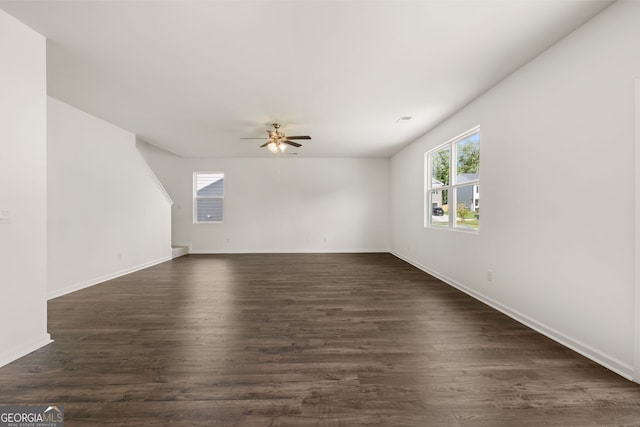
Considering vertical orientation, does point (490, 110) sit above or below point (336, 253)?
above

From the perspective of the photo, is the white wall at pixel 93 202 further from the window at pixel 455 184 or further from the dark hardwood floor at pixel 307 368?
the window at pixel 455 184

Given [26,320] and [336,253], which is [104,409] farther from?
[336,253]

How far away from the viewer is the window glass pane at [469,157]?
141 inches

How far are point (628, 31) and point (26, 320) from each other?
16.4 ft

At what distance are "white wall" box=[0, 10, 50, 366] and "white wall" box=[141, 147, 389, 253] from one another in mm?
5087

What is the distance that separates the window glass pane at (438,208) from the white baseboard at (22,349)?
515 centimetres

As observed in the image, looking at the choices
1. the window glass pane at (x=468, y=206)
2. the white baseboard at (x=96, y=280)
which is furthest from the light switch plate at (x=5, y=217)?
the window glass pane at (x=468, y=206)

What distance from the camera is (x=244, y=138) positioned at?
508 cm

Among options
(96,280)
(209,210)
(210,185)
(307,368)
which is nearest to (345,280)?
(307,368)

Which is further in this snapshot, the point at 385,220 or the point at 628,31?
the point at 385,220

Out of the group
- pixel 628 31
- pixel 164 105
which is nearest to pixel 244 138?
pixel 164 105

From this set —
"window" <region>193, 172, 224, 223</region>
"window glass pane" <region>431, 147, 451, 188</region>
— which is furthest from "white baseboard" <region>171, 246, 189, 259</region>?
"window glass pane" <region>431, 147, 451, 188</region>

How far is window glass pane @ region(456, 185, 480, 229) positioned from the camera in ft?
11.7

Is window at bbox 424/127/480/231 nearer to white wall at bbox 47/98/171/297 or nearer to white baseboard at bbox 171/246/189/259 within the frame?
white wall at bbox 47/98/171/297
